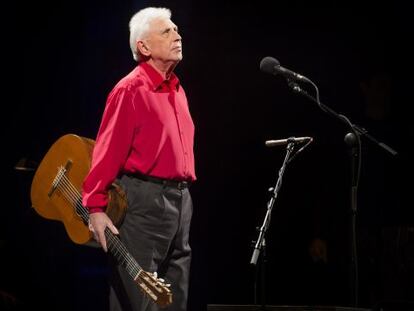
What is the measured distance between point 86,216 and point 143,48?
2.66 feet

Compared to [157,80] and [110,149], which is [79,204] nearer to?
[110,149]

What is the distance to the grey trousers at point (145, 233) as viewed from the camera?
8.89ft

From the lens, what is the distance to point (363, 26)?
18.3 ft

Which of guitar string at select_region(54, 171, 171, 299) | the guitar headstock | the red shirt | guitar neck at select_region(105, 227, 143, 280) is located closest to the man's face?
the red shirt

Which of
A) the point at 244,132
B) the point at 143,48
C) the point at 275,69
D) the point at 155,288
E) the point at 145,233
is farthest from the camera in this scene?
the point at 244,132

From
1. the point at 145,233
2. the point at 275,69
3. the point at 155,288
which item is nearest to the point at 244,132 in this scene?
the point at 275,69

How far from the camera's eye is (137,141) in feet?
9.18

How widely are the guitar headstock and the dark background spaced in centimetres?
188

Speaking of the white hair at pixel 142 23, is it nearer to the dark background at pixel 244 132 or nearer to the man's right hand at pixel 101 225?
the man's right hand at pixel 101 225

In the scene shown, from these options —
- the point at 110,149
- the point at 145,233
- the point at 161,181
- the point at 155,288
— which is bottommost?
the point at 155,288

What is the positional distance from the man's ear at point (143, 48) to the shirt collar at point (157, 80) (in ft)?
0.16

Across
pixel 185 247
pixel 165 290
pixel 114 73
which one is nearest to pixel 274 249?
pixel 114 73

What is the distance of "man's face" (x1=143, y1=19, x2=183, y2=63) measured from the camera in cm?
297

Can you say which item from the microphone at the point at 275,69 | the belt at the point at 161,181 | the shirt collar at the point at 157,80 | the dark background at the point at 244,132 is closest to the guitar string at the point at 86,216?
the belt at the point at 161,181
